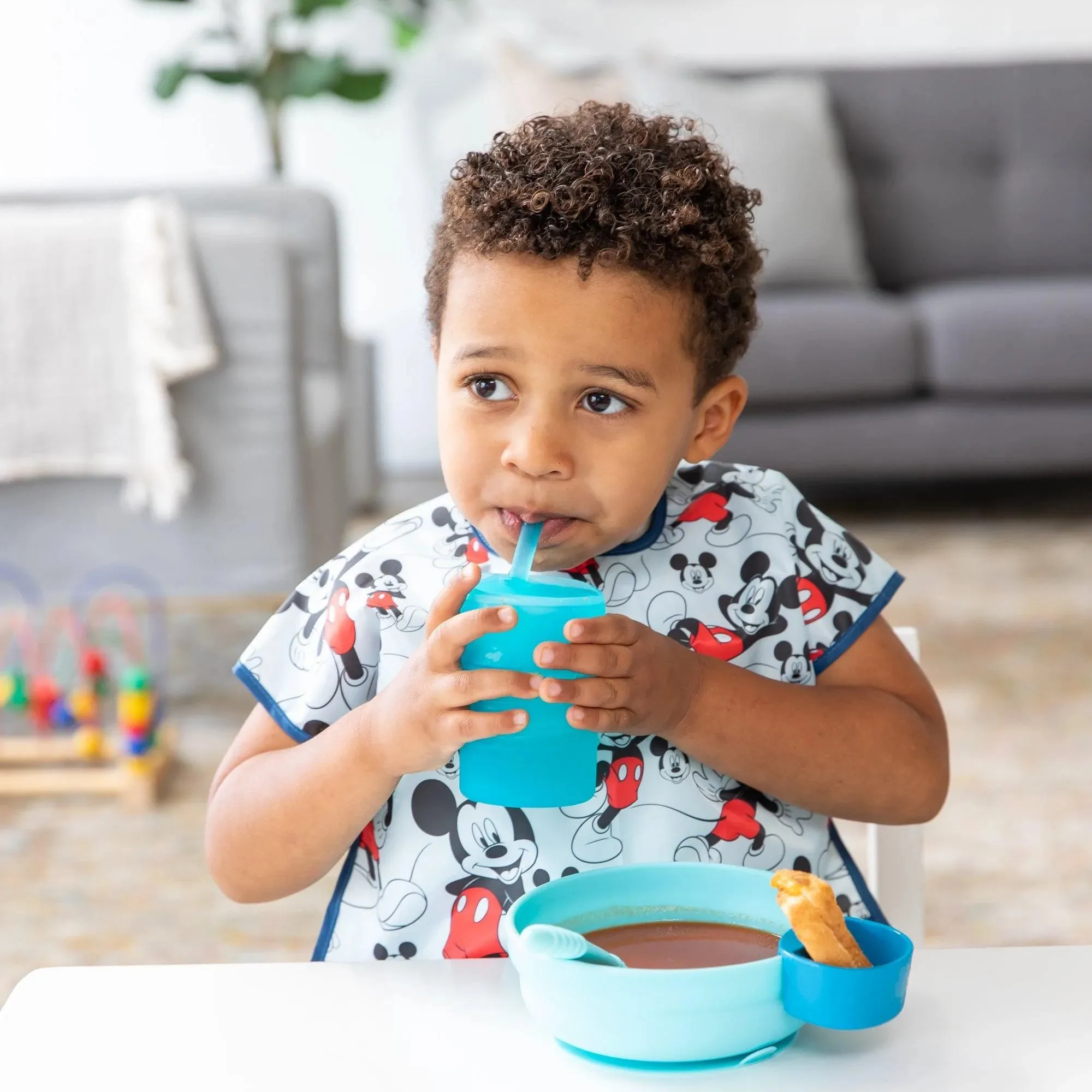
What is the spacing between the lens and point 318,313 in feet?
9.43

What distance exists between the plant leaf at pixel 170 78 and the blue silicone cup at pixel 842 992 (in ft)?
11.3

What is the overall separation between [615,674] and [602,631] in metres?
0.03

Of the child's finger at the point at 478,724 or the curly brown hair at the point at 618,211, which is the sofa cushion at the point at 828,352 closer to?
the curly brown hair at the point at 618,211

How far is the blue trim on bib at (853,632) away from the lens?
0.87 m

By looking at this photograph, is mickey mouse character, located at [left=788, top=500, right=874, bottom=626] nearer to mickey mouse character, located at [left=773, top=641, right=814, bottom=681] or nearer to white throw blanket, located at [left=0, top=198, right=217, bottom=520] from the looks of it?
A: mickey mouse character, located at [left=773, top=641, right=814, bottom=681]

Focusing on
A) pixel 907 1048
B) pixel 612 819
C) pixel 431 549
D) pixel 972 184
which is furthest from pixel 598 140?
pixel 972 184

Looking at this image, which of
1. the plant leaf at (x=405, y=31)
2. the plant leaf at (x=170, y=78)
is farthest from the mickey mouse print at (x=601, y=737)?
the plant leaf at (x=405, y=31)

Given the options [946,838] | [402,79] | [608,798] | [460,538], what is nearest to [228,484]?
[946,838]

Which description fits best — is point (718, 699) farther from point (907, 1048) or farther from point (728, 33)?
point (728, 33)

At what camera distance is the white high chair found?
0.89 meters

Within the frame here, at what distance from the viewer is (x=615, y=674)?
654 mm

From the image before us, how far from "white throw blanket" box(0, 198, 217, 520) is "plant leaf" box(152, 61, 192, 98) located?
1.52m

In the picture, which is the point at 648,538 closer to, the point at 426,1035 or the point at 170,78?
the point at 426,1035

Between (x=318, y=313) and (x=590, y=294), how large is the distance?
2.20m
